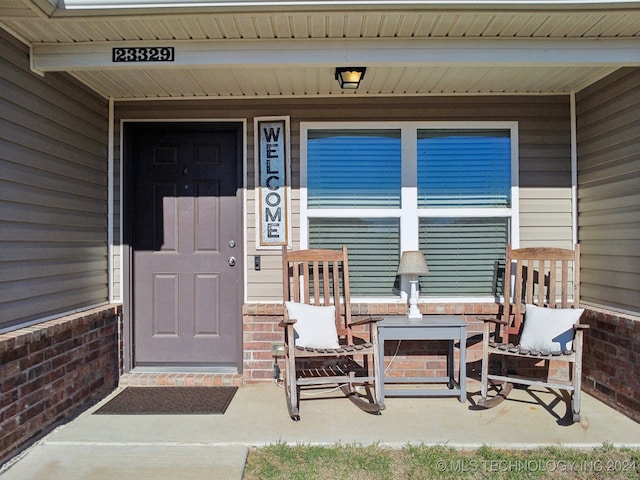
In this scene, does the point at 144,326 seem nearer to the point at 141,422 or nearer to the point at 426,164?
the point at 141,422

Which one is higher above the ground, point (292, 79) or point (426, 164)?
point (292, 79)

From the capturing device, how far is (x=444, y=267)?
3656mm

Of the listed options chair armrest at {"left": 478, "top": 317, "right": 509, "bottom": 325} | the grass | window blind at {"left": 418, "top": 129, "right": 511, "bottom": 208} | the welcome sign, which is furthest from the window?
the grass

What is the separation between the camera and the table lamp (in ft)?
11.0

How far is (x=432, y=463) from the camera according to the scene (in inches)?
92.4

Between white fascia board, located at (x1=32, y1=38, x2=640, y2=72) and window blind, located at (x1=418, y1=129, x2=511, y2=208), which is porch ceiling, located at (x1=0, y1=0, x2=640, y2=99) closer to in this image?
white fascia board, located at (x1=32, y1=38, x2=640, y2=72)

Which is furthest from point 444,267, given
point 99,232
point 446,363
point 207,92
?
point 99,232

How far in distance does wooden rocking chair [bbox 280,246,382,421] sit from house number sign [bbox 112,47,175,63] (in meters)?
1.51

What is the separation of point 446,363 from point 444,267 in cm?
75

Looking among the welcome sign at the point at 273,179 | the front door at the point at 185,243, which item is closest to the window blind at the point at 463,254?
the welcome sign at the point at 273,179

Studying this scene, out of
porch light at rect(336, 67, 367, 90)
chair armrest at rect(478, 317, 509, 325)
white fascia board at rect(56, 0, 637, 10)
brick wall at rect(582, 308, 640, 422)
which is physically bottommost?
brick wall at rect(582, 308, 640, 422)

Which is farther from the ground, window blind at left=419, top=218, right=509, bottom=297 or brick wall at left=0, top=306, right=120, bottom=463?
window blind at left=419, top=218, right=509, bottom=297

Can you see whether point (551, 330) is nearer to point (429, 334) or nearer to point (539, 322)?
point (539, 322)

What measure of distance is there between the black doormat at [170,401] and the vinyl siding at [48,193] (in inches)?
28.8
